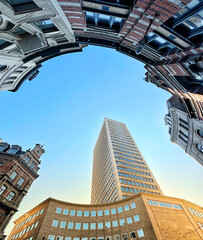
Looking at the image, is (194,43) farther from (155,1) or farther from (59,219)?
(59,219)

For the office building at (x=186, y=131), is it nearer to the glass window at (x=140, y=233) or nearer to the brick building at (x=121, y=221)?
the brick building at (x=121, y=221)

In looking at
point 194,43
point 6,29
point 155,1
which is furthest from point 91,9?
point 194,43

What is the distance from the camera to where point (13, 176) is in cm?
2864

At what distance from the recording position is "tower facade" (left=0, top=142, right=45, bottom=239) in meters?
24.8

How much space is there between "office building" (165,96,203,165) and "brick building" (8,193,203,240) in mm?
13537

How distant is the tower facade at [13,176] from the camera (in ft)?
81.3

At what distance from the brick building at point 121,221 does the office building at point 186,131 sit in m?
13.5

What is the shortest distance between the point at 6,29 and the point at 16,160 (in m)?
29.8

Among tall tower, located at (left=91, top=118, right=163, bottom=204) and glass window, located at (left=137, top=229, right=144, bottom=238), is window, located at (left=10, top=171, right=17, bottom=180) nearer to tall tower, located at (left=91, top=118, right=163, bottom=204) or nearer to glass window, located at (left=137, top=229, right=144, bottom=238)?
glass window, located at (left=137, top=229, right=144, bottom=238)

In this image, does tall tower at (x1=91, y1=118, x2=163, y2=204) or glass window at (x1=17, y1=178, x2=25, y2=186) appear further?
tall tower at (x1=91, y1=118, x2=163, y2=204)

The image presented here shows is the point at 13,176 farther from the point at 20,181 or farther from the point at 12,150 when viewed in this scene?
the point at 12,150

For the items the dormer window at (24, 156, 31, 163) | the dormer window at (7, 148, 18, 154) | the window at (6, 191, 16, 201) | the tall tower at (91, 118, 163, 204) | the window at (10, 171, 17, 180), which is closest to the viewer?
the window at (6, 191, 16, 201)

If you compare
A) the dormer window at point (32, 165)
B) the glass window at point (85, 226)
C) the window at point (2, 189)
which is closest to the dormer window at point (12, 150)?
the dormer window at point (32, 165)

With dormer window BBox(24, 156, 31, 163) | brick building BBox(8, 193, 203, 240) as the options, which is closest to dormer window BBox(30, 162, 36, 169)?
dormer window BBox(24, 156, 31, 163)
